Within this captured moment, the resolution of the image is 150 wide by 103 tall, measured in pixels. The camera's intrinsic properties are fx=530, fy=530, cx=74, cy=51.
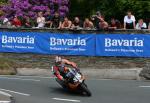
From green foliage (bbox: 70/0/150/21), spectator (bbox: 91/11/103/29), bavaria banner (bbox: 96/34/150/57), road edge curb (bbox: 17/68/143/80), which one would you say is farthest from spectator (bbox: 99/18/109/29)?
green foliage (bbox: 70/0/150/21)

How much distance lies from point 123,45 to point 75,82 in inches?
322

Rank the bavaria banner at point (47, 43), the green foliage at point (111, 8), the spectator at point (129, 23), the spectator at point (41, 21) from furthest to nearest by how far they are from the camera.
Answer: the green foliage at point (111, 8)
the spectator at point (41, 21)
the bavaria banner at point (47, 43)
the spectator at point (129, 23)

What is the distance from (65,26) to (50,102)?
11.6 metres

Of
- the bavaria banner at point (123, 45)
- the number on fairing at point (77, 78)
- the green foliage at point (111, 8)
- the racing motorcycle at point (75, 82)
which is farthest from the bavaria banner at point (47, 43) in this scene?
the number on fairing at point (77, 78)

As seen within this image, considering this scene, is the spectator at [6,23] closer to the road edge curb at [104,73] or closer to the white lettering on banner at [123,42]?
the road edge curb at [104,73]

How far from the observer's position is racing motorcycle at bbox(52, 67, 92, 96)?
1800 cm

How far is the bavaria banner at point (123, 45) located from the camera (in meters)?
25.3

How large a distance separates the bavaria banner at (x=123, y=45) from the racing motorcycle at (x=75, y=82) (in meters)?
7.56

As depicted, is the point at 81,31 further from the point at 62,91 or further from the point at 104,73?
the point at 62,91

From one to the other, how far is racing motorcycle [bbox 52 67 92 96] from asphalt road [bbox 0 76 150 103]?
22cm

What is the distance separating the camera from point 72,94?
18.5m

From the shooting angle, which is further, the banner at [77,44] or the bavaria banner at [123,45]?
the banner at [77,44]

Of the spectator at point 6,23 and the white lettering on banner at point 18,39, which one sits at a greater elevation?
the spectator at point 6,23

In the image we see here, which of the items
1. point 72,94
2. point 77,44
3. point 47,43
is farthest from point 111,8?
point 72,94
